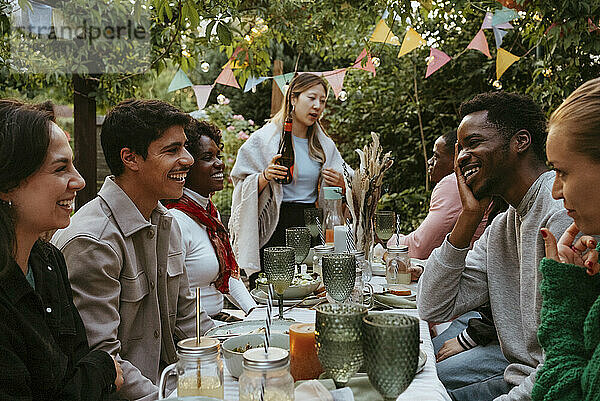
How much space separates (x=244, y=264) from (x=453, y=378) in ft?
6.08

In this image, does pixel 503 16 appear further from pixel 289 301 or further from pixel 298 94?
pixel 289 301

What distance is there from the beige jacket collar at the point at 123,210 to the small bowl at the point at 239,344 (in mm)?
633

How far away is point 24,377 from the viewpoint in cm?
125

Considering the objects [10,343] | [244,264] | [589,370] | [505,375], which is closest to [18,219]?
[10,343]

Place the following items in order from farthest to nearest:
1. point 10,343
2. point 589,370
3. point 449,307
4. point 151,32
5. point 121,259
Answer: point 151,32
point 449,307
point 121,259
point 10,343
point 589,370

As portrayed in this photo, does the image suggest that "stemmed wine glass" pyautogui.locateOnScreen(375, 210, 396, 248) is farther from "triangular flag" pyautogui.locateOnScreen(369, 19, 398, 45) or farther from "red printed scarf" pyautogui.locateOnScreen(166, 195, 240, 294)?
"triangular flag" pyautogui.locateOnScreen(369, 19, 398, 45)

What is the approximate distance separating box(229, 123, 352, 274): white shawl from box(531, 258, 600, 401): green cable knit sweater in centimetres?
246

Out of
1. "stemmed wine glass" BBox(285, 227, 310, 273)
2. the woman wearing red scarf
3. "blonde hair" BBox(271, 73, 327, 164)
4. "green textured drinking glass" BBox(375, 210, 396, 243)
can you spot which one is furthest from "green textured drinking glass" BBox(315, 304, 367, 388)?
"blonde hair" BBox(271, 73, 327, 164)

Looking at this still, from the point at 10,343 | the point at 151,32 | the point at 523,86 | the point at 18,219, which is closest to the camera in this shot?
the point at 10,343

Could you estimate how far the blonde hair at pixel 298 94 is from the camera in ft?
12.3

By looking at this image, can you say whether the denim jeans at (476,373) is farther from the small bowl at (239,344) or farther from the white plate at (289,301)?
the small bowl at (239,344)

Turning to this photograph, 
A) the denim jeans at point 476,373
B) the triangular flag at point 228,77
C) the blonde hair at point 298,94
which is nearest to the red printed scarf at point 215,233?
the denim jeans at point 476,373

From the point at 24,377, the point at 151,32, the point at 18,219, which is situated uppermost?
the point at 151,32

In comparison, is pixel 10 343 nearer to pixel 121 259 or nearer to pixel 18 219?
pixel 18 219
